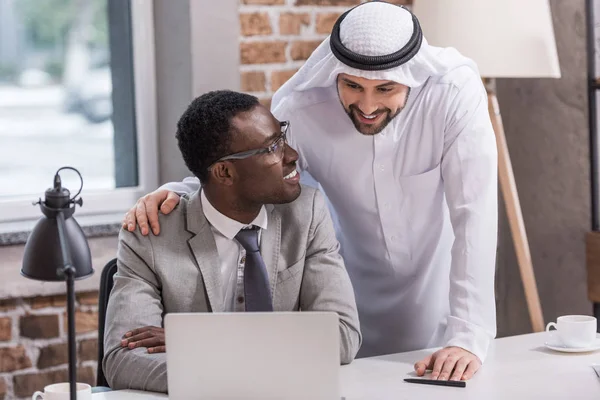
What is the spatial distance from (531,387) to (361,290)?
0.75 meters

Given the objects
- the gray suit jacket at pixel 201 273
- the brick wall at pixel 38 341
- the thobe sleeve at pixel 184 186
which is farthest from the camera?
the brick wall at pixel 38 341

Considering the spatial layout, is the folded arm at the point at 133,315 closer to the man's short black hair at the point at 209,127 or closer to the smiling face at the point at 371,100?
the man's short black hair at the point at 209,127

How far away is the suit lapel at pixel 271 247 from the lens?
212 centimetres

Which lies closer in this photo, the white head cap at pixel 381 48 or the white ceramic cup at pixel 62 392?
the white ceramic cup at pixel 62 392

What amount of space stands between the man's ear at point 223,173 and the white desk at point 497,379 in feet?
1.61

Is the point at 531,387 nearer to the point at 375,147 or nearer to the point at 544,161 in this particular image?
the point at 375,147

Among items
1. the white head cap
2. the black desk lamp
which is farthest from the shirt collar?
the black desk lamp

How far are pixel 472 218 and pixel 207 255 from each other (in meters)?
0.60

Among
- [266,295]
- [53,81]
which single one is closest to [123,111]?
[53,81]

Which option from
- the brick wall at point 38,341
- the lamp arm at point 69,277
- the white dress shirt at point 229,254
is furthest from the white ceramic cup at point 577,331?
the brick wall at point 38,341

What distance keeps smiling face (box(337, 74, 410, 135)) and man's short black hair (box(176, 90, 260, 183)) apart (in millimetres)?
211

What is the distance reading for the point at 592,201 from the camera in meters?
3.15

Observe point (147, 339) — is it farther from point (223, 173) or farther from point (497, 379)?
point (497, 379)

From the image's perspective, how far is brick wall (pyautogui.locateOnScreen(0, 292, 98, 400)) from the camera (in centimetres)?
286
